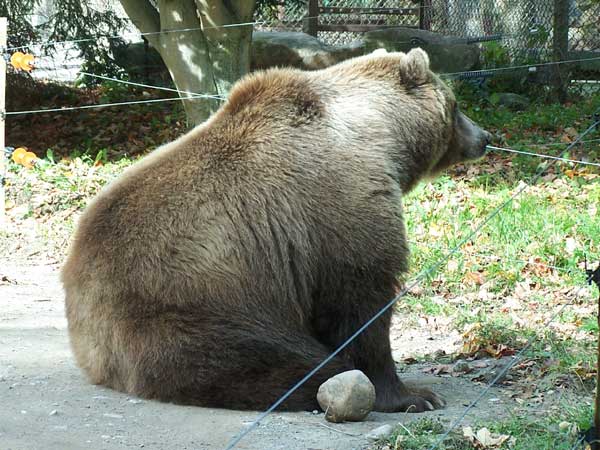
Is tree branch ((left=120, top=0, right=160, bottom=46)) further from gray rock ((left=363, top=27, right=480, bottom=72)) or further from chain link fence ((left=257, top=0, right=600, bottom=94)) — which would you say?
gray rock ((left=363, top=27, right=480, bottom=72))

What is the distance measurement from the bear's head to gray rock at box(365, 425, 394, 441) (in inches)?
73.8

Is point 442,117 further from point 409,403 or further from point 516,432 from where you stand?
point 516,432

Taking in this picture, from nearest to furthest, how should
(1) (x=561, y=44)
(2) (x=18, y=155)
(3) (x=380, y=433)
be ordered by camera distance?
(3) (x=380, y=433)
(2) (x=18, y=155)
(1) (x=561, y=44)

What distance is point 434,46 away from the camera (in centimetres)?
1391

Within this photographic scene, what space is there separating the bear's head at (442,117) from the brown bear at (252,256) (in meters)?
0.30

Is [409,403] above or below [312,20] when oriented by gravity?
below

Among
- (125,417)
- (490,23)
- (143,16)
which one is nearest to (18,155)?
(143,16)

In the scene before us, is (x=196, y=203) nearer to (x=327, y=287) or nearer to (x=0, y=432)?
(x=327, y=287)

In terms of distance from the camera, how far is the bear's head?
5.38 meters

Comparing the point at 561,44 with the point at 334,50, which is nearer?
the point at 561,44

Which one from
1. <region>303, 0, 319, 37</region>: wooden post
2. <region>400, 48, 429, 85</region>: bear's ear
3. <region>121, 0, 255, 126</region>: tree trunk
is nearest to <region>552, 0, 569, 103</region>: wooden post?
<region>303, 0, 319, 37</region>: wooden post

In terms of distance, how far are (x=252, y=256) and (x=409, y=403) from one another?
1114mm

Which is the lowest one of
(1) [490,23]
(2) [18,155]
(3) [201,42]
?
(2) [18,155]

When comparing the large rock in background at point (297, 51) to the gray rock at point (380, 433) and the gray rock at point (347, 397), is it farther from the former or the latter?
the gray rock at point (380, 433)
